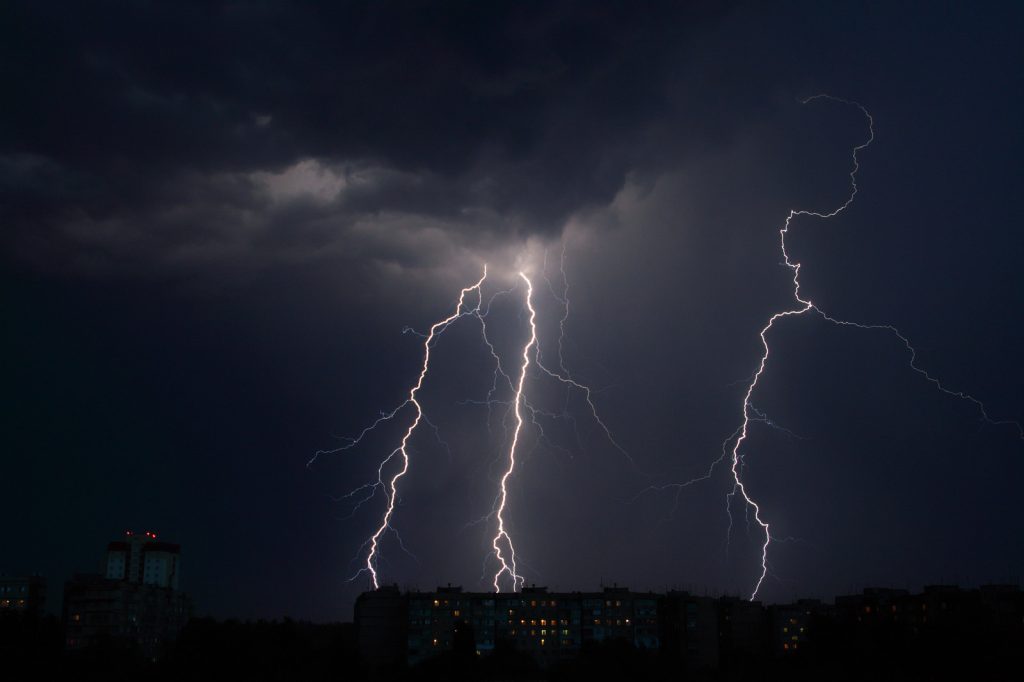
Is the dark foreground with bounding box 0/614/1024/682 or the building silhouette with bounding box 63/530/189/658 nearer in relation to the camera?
the dark foreground with bounding box 0/614/1024/682

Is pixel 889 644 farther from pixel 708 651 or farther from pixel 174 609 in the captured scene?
pixel 174 609

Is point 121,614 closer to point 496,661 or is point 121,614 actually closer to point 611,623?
point 496,661

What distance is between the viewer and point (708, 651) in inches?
1991

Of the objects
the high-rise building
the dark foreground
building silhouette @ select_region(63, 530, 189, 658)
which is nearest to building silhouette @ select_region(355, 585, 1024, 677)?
the dark foreground

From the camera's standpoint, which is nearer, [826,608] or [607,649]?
[607,649]

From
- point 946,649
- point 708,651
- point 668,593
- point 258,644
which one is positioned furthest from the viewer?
point 668,593

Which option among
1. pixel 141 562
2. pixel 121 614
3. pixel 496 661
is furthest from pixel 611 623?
pixel 141 562

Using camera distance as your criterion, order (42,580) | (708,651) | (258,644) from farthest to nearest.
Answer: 1. (42,580)
2. (708,651)
3. (258,644)

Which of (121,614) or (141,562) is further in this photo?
(141,562)

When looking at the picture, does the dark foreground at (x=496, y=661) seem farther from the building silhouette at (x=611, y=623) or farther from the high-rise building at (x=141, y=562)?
the high-rise building at (x=141, y=562)

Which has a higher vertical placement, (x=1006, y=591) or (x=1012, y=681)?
(x=1006, y=591)

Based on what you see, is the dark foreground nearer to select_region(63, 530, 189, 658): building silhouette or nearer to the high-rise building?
select_region(63, 530, 189, 658): building silhouette

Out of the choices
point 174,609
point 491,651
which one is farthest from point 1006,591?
point 174,609

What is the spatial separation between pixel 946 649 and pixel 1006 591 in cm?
1339
